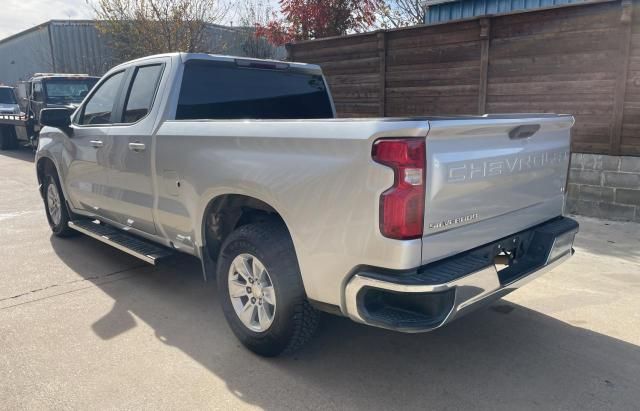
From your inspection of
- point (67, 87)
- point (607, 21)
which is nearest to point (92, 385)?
point (607, 21)

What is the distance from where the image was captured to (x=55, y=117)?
4852 mm

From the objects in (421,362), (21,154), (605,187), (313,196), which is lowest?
(421,362)

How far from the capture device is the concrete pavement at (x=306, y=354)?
2814 mm

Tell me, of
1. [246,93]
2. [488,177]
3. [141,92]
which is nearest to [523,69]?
[246,93]

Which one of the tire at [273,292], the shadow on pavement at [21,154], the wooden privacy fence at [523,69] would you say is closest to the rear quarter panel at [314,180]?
the tire at [273,292]

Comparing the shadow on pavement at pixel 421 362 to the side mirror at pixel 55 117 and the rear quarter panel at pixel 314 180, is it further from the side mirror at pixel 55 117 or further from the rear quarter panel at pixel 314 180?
the side mirror at pixel 55 117

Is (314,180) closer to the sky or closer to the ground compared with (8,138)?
closer to the sky

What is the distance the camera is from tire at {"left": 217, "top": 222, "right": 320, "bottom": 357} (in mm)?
2932

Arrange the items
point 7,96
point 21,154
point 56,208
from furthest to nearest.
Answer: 1. point 7,96
2. point 21,154
3. point 56,208

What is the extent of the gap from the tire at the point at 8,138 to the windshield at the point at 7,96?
15.1 ft

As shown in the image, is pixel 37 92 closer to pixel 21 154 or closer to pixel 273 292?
pixel 21 154

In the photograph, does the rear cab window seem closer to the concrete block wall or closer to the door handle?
the door handle

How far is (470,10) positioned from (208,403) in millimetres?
8555

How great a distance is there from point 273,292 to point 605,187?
536 cm
